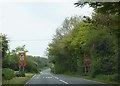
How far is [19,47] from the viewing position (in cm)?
12006

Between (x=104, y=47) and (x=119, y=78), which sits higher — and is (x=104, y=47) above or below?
above

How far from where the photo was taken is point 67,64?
352 ft

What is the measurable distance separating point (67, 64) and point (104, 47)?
52851 mm

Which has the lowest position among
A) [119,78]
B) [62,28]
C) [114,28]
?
[119,78]

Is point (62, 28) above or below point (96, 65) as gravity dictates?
above

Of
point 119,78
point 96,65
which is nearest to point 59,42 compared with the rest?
point 96,65

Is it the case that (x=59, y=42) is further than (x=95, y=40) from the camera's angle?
Yes

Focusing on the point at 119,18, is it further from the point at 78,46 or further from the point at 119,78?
the point at 78,46

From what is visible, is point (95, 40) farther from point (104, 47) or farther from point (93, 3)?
point (93, 3)

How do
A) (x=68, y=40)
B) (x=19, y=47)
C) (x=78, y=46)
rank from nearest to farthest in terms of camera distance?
1. (x=78, y=46)
2. (x=68, y=40)
3. (x=19, y=47)

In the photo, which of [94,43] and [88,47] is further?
[88,47]

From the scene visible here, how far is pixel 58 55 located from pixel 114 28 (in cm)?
→ 7700

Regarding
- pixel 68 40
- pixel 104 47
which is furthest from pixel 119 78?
pixel 68 40

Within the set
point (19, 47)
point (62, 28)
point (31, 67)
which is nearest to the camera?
point (62, 28)
